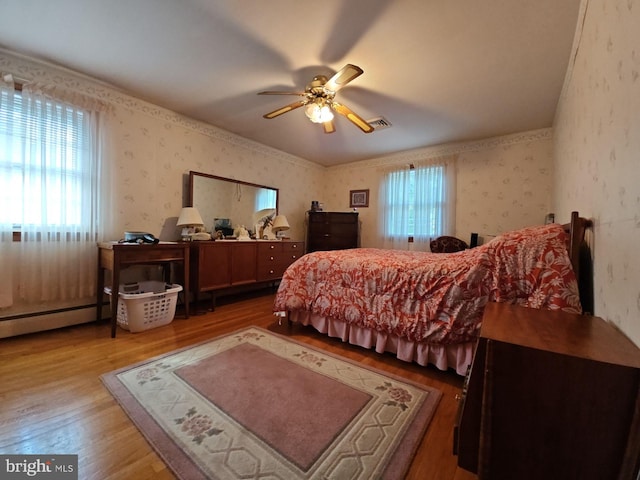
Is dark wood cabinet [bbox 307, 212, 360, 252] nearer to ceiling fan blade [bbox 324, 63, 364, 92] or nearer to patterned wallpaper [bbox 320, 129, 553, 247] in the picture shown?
patterned wallpaper [bbox 320, 129, 553, 247]

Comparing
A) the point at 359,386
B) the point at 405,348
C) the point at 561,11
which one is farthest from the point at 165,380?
the point at 561,11

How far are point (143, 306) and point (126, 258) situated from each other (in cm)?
48

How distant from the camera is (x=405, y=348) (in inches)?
77.2

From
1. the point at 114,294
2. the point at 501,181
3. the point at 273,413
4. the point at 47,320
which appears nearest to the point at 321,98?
the point at 273,413

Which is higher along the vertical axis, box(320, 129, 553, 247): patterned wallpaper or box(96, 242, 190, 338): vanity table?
box(320, 129, 553, 247): patterned wallpaper

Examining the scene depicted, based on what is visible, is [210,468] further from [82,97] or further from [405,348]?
[82,97]

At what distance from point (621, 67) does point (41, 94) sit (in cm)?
386

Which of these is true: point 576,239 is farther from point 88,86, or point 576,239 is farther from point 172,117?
point 88,86

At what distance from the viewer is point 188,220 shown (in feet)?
10.2

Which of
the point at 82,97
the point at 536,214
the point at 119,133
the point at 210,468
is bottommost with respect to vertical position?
the point at 210,468

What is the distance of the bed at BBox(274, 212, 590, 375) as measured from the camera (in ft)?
4.58

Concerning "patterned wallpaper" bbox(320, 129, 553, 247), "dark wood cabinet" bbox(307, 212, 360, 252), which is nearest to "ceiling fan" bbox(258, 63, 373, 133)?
"patterned wallpaper" bbox(320, 129, 553, 247)

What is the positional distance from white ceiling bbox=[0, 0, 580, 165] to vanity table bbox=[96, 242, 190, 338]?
63.6 inches

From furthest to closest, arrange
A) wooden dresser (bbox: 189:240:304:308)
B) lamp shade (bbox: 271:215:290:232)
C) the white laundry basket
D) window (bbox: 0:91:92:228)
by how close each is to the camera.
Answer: lamp shade (bbox: 271:215:290:232)
wooden dresser (bbox: 189:240:304:308)
the white laundry basket
window (bbox: 0:91:92:228)
